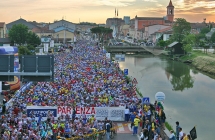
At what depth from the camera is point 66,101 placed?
20.5 meters

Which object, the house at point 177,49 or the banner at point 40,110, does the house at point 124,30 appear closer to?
the house at point 177,49

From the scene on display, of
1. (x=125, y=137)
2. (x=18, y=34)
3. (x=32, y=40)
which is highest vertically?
(x=18, y=34)

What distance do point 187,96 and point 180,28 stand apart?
157 feet

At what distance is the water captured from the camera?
21.9 metres

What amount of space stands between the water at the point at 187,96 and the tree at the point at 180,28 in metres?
24.8

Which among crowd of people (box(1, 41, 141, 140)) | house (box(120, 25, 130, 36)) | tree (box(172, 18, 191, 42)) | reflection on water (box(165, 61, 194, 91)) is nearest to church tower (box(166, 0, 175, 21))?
house (box(120, 25, 130, 36))

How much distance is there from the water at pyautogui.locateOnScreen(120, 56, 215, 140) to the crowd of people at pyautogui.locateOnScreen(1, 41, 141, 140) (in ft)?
12.2

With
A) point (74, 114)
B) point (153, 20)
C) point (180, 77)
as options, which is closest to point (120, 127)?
point (74, 114)

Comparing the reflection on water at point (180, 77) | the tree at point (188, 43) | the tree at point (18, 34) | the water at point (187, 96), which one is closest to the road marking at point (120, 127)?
the water at point (187, 96)

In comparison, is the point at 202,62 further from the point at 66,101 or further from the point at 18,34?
the point at 66,101

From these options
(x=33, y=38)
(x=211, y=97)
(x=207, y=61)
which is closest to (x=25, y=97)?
(x=211, y=97)

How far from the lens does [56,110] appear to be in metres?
17.5

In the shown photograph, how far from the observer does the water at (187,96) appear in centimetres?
2186

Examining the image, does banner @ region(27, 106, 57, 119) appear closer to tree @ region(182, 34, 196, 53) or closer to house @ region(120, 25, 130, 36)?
tree @ region(182, 34, 196, 53)
